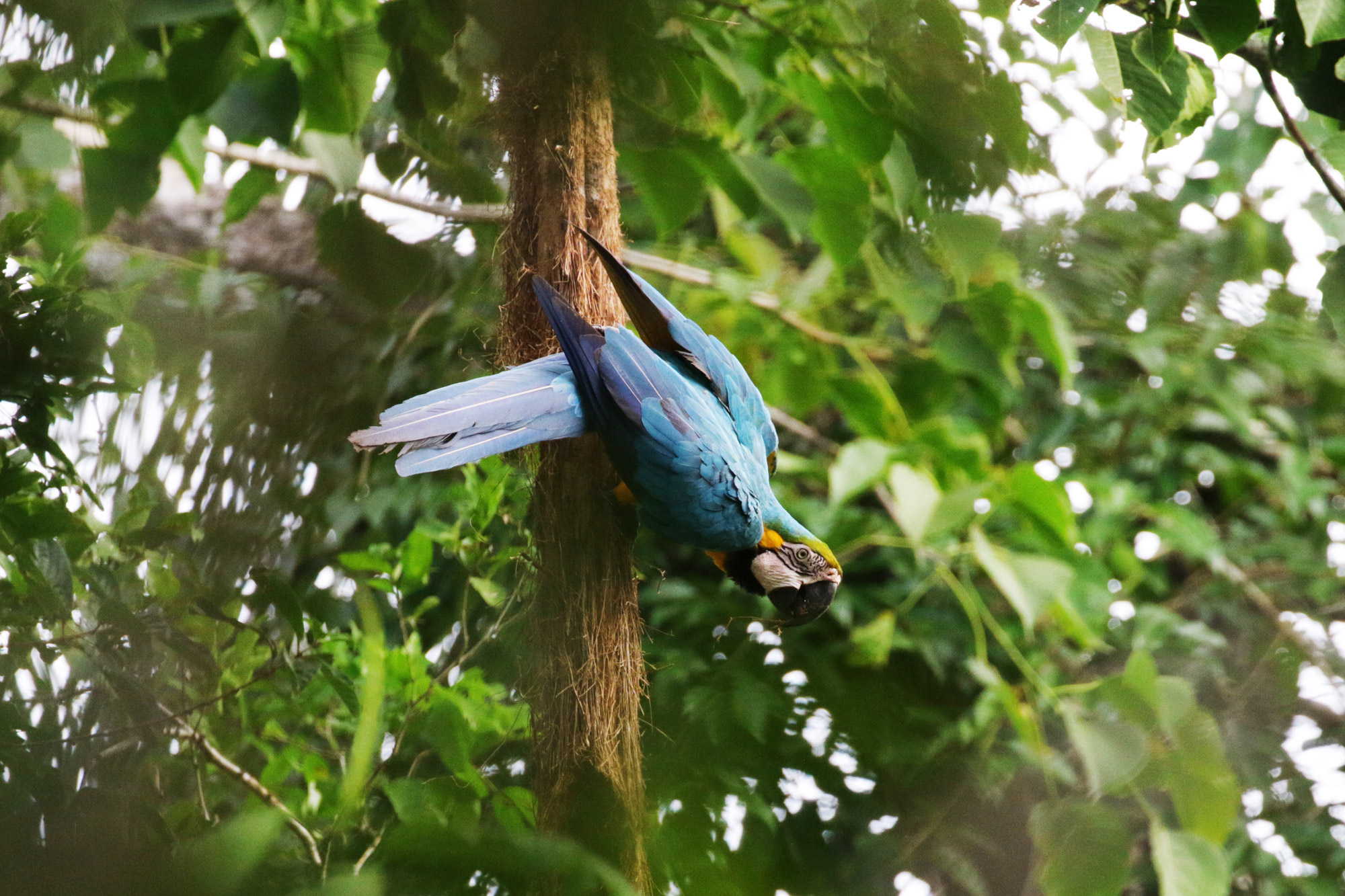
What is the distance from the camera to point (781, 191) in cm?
Answer: 227

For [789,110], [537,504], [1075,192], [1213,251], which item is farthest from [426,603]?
[1213,251]

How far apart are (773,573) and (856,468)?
981mm

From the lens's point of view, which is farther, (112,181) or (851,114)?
(851,114)

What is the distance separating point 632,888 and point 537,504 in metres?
0.91

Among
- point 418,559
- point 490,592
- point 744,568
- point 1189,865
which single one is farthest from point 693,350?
point 1189,865

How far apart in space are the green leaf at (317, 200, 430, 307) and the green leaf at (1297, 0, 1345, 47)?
6.03 ft

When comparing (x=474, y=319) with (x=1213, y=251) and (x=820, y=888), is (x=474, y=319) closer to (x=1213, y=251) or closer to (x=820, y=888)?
(x=820, y=888)

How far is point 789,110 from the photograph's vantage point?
4.03 metres

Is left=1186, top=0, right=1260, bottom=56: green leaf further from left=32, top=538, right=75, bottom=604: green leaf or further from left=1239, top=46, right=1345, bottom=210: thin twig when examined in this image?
left=32, top=538, right=75, bottom=604: green leaf

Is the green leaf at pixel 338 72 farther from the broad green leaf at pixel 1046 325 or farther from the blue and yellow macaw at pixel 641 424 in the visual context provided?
the broad green leaf at pixel 1046 325

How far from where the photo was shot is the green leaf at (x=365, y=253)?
2254mm

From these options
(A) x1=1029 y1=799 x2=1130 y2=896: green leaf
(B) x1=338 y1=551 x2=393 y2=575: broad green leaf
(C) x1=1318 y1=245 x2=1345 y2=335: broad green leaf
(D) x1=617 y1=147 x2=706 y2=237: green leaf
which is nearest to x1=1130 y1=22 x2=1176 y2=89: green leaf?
(C) x1=1318 y1=245 x2=1345 y2=335: broad green leaf

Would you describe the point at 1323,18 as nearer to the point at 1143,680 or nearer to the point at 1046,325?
the point at 1046,325

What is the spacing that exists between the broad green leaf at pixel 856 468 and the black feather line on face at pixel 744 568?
807 millimetres
